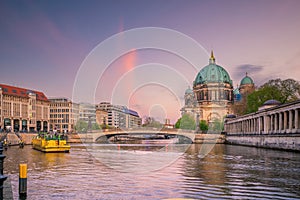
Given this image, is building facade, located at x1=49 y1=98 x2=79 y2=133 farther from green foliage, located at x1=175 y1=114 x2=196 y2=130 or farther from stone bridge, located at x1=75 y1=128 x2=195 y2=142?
green foliage, located at x1=175 y1=114 x2=196 y2=130

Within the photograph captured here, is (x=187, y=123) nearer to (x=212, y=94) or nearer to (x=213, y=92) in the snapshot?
(x=212, y=94)

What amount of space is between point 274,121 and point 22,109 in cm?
9182

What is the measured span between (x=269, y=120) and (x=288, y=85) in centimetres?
1949

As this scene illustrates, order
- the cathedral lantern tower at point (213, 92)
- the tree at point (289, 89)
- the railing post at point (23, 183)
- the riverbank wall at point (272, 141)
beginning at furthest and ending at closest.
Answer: the cathedral lantern tower at point (213, 92) < the tree at point (289, 89) < the riverbank wall at point (272, 141) < the railing post at point (23, 183)

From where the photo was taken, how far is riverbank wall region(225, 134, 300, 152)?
174ft

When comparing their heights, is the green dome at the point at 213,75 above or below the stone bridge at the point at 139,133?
above

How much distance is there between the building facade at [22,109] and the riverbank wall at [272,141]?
6589 centimetres

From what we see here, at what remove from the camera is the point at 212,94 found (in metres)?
176

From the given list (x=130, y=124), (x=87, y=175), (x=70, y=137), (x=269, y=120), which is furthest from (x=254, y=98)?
(x=130, y=124)

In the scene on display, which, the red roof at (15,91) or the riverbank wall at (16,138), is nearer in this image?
the riverbank wall at (16,138)

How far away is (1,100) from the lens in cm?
11912

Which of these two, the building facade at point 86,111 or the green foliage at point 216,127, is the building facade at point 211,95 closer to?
the green foliage at point 216,127

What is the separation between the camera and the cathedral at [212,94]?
16962 cm

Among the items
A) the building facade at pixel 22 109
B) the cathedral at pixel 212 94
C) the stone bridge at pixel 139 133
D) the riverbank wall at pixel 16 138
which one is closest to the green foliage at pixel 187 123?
the cathedral at pixel 212 94
